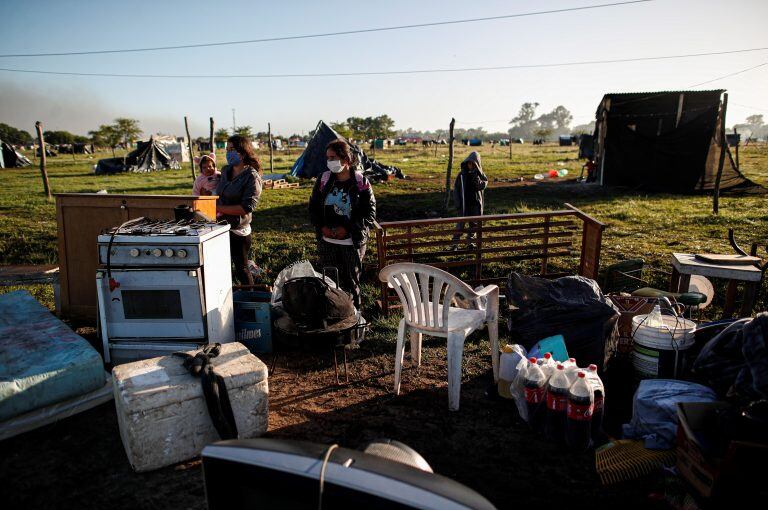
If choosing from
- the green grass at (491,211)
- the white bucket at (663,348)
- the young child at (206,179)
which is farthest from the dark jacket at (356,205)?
the white bucket at (663,348)

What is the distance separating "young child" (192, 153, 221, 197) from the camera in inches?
271

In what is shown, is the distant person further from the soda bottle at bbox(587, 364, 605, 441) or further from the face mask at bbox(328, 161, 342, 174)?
the soda bottle at bbox(587, 364, 605, 441)

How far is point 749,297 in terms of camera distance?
16.9 ft

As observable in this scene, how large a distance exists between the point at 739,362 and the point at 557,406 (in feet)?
4.22

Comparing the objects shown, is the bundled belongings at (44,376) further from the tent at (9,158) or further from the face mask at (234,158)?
the tent at (9,158)

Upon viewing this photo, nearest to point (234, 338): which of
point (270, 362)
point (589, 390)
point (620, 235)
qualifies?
point (270, 362)

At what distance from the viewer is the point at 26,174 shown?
90.1ft

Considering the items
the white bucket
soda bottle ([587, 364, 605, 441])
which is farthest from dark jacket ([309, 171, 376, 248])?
the white bucket

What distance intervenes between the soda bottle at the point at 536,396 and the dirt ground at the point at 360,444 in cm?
11

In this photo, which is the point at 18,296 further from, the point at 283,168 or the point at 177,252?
the point at 283,168

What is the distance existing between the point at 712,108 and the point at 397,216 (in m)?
12.4

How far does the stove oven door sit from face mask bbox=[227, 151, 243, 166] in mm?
1974

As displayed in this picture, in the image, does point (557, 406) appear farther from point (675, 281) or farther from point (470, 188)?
point (470, 188)

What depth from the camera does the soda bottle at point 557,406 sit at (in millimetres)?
3584
